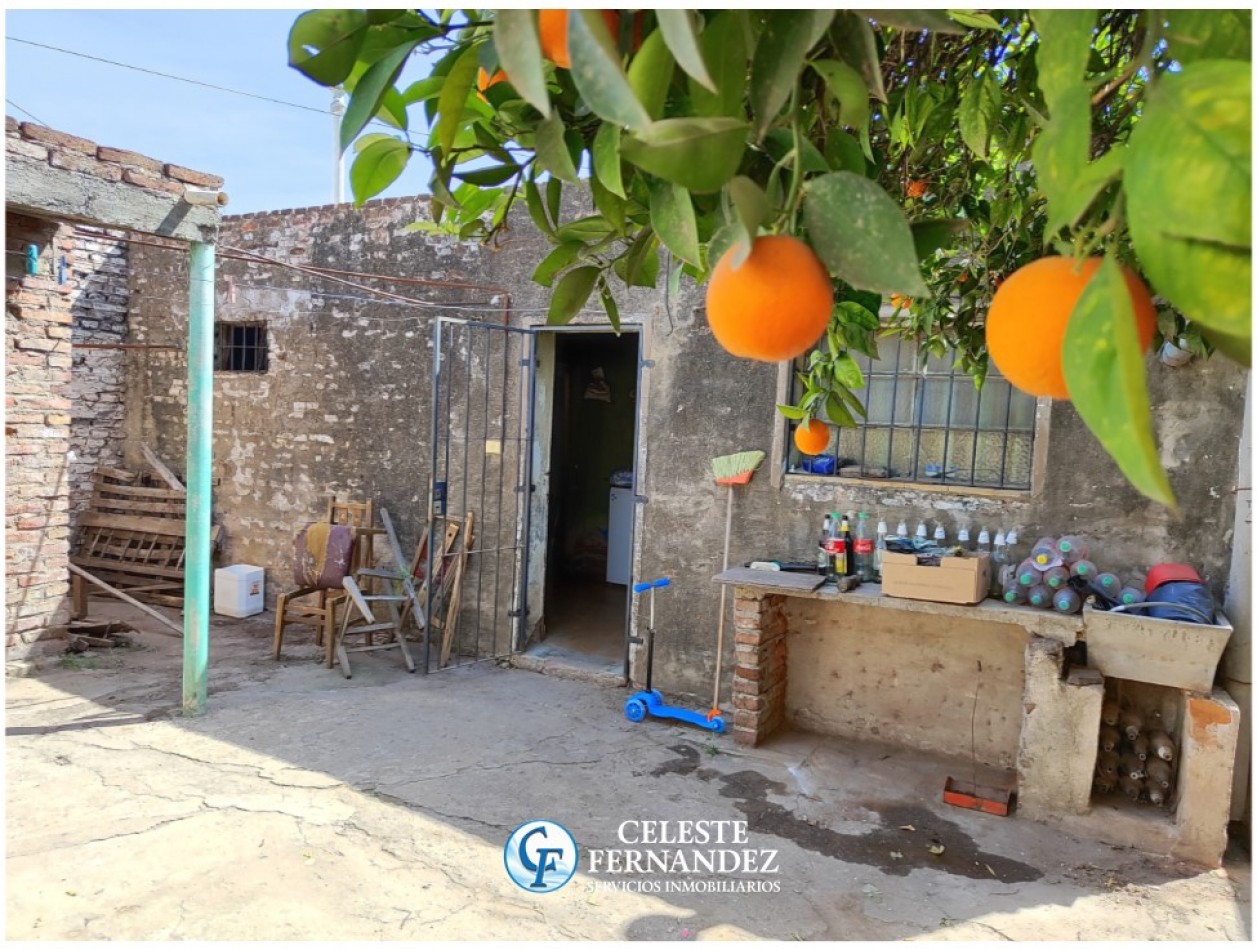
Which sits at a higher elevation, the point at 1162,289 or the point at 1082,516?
the point at 1162,289

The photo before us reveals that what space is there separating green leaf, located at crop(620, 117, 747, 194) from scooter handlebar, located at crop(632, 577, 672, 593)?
4.26 m

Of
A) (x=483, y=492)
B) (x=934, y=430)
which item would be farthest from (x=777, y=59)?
(x=483, y=492)

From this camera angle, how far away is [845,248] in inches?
22.8

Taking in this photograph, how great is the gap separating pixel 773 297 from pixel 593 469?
7976mm

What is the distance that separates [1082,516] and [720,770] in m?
2.10

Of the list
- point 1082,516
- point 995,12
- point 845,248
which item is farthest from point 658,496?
point 845,248

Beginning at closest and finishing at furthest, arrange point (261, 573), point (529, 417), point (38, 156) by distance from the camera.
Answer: point (38, 156) < point (529, 417) < point (261, 573)

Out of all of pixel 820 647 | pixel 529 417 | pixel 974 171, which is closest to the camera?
pixel 974 171

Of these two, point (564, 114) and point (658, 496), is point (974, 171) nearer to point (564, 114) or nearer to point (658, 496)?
point (564, 114)

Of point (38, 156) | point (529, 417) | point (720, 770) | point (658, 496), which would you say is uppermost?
point (38, 156)

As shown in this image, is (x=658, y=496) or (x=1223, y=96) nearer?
(x=1223, y=96)

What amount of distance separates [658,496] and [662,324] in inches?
40.1

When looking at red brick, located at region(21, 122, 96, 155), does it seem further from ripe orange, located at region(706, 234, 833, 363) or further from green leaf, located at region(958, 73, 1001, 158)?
ripe orange, located at region(706, 234, 833, 363)

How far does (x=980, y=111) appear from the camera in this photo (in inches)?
49.1
